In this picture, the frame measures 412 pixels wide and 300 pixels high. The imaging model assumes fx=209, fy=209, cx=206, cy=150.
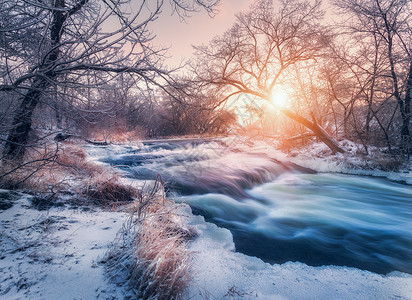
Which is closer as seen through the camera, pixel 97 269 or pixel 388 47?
pixel 97 269

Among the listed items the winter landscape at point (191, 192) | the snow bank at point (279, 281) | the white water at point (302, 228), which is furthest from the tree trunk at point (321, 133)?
the snow bank at point (279, 281)

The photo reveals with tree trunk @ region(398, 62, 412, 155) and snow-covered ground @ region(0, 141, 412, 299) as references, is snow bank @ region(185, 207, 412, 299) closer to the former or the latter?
snow-covered ground @ region(0, 141, 412, 299)

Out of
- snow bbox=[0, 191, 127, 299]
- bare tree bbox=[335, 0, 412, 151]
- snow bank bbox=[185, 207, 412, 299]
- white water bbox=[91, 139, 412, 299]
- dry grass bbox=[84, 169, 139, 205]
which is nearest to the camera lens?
snow bbox=[0, 191, 127, 299]

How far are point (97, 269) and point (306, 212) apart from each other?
504 cm

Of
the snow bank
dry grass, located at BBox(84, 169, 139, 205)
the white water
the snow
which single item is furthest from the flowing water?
the snow

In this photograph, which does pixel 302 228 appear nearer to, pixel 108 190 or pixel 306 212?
pixel 306 212

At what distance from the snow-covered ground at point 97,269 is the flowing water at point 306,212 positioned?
2.01 feet

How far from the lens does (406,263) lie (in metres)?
3.47

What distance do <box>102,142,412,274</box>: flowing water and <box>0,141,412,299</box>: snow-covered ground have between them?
61 centimetres

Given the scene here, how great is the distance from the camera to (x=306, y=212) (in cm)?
546

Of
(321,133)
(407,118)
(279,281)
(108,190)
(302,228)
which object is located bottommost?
(302,228)

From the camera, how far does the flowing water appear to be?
3594 mm

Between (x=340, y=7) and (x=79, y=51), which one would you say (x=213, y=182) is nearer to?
(x=79, y=51)

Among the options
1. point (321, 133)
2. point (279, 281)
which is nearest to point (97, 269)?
point (279, 281)
